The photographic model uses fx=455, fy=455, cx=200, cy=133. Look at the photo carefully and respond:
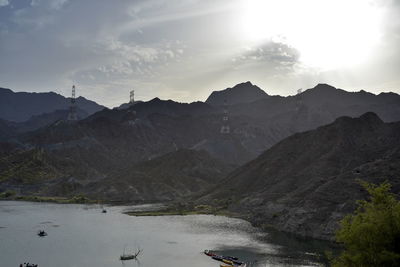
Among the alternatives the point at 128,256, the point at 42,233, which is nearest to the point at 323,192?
the point at 128,256

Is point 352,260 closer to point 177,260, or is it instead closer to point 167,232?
point 177,260

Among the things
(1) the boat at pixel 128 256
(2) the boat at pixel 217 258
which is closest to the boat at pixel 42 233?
(1) the boat at pixel 128 256

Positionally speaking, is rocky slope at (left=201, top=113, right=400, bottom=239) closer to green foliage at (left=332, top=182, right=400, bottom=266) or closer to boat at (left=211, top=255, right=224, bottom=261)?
boat at (left=211, top=255, right=224, bottom=261)

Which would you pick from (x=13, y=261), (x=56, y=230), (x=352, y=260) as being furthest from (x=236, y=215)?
(x=352, y=260)

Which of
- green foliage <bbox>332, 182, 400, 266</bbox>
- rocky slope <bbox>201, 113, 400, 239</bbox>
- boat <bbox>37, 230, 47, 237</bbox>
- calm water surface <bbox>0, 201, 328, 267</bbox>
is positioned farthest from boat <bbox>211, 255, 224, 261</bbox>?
green foliage <bbox>332, 182, 400, 266</bbox>

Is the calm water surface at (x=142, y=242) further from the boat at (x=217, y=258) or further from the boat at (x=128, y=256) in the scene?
the boat at (x=217, y=258)

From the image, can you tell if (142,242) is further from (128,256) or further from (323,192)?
(323,192)
